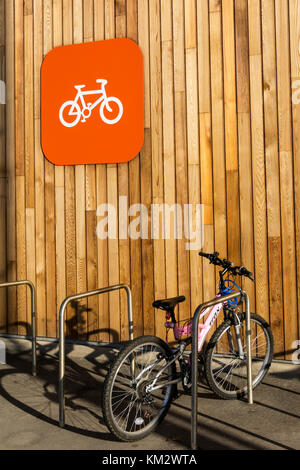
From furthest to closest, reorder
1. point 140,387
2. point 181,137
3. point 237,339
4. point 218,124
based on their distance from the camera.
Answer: point 181,137, point 218,124, point 237,339, point 140,387

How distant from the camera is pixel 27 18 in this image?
18.4 ft

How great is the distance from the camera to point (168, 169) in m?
5.05

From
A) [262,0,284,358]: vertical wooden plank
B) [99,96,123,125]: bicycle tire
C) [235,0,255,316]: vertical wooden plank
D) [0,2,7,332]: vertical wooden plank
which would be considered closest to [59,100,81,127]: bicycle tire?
[99,96,123,125]: bicycle tire

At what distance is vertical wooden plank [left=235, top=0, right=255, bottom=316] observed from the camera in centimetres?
476

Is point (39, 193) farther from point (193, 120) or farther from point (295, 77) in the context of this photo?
point (295, 77)

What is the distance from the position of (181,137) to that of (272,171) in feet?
3.03

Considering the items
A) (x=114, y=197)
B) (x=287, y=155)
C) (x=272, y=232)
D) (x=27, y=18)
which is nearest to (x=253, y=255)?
(x=272, y=232)

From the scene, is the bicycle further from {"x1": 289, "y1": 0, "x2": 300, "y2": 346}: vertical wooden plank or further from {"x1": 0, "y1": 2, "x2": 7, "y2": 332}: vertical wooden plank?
{"x1": 0, "y1": 2, "x2": 7, "y2": 332}: vertical wooden plank

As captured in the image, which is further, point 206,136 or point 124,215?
point 124,215

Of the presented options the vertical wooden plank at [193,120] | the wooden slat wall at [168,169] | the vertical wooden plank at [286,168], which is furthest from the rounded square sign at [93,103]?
the vertical wooden plank at [286,168]

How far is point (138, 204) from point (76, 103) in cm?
125

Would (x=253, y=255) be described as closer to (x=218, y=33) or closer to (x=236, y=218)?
(x=236, y=218)

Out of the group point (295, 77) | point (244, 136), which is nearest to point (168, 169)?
point (244, 136)

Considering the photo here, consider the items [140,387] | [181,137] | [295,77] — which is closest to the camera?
[140,387]
